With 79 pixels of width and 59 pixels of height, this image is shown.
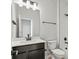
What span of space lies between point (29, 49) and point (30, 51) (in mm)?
73

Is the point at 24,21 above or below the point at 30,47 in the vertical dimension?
above

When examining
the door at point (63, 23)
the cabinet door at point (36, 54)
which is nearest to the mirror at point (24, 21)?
the cabinet door at point (36, 54)

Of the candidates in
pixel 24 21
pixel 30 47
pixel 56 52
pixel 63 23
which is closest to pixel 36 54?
pixel 30 47

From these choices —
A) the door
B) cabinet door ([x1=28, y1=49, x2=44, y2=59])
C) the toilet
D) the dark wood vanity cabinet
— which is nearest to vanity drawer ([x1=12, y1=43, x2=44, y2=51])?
the dark wood vanity cabinet

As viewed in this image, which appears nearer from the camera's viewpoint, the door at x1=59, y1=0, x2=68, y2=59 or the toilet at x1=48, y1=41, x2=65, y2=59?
the toilet at x1=48, y1=41, x2=65, y2=59

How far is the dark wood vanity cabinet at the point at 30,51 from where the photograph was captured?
2.04 m

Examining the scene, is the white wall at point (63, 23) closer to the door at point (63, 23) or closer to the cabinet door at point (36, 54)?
the door at point (63, 23)

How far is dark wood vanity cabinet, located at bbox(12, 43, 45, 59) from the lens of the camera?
2.04 metres

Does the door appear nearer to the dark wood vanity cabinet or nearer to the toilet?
the toilet

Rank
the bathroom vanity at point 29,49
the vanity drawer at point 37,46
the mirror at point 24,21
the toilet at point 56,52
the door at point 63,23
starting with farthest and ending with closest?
the door at point 63,23, the toilet at point 56,52, the mirror at point 24,21, the vanity drawer at point 37,46, the bathroom vanity at point 29,49

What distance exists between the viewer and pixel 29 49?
2.27 metres

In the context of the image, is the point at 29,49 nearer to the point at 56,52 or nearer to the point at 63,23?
the point at 56,52
